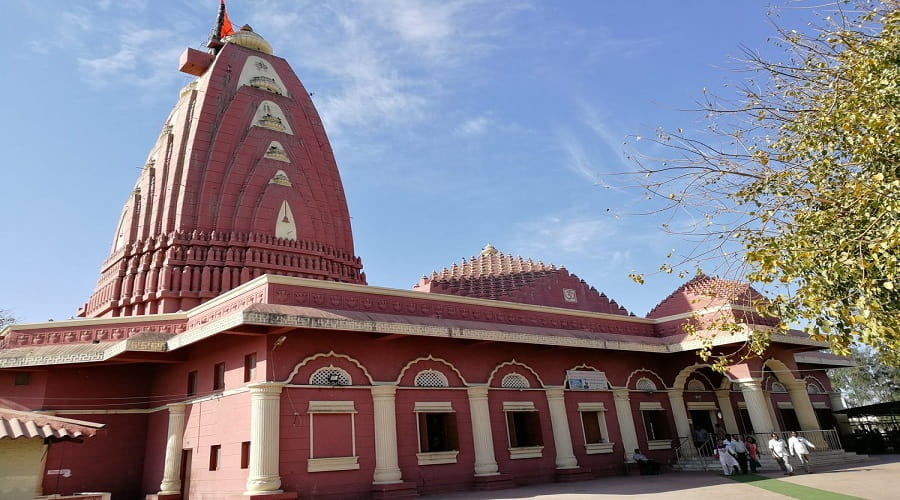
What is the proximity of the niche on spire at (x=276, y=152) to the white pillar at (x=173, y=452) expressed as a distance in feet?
31.1

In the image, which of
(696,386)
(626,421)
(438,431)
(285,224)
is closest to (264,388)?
(438,431)

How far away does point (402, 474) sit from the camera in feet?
42.0

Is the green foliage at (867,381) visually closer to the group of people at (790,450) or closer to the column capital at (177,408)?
the group of people at (790,450)

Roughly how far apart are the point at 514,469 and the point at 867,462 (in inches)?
392

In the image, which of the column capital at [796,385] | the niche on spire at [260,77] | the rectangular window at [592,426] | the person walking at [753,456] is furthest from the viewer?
the niche on spire at [260,77]

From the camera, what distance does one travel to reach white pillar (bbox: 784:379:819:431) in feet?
58.4

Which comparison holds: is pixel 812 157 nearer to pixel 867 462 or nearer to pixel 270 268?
pixel 867 462

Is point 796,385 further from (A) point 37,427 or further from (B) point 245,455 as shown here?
(A) point 37,427

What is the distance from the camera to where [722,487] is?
40.2 feet

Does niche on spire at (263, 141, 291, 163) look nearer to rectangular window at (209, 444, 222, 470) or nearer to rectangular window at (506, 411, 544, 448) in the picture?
rectangular window at (209, 444, 222, 470)

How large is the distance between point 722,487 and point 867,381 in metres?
46.9

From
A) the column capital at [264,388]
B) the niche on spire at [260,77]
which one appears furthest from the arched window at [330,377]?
the niche on spire at [260,77]

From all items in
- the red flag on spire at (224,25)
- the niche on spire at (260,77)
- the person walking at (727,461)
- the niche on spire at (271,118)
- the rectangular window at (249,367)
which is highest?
the red flag on spire at (224,25)

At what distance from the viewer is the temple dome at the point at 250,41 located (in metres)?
24.3
